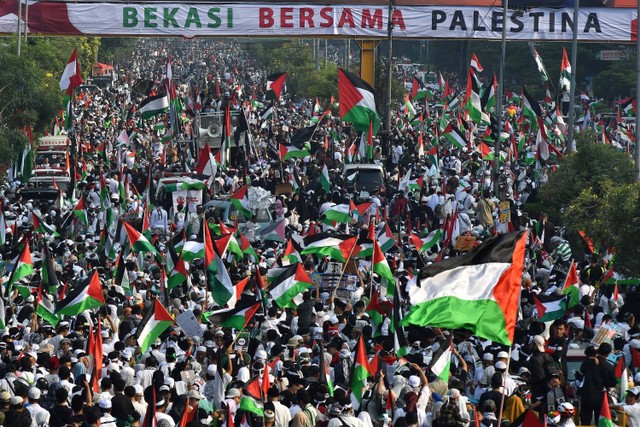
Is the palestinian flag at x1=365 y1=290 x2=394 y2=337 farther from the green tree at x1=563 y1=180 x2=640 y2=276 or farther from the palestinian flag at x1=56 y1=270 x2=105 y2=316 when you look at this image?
the green tree at x1=563 y1=180 x2=640 y2=276

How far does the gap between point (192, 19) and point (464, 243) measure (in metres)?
23.1

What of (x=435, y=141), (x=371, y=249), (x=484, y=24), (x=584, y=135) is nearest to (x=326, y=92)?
(x=484, y=24)

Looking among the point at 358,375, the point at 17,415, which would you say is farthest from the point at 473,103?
the point at 17,415

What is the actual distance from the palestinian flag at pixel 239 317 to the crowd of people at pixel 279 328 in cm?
3

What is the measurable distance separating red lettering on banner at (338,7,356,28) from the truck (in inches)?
374

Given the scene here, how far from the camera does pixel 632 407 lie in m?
14.0

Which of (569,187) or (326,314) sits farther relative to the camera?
(569,187)

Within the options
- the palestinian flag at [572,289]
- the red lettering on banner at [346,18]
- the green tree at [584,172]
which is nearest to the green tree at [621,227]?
the palestinian flag at [572,289]

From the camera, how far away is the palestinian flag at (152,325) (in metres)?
16.8

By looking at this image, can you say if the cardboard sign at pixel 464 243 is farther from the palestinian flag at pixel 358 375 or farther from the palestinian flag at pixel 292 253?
the palestinian flag at pixel 358 375

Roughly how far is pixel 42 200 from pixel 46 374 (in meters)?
16.3

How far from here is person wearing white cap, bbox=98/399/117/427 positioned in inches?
540

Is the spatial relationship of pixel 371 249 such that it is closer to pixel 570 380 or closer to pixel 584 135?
pixel 570 380

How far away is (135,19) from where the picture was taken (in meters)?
46.5
